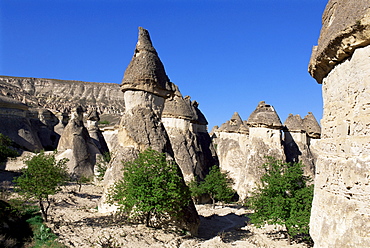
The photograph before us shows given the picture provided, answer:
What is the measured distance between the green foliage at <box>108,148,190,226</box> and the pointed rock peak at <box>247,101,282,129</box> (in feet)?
29.5

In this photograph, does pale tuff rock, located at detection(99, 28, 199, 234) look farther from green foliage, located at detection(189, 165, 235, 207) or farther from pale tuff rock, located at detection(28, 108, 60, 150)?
pale tuff rock, located at detection(28, 108, 60, 150)

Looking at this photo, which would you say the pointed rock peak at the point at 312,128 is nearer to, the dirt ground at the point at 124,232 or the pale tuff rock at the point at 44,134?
the dirt ground at the point at 124,232

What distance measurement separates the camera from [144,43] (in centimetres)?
1134

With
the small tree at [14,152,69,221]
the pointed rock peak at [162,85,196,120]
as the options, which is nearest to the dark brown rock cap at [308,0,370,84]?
the small tree at [14,152,69,221]

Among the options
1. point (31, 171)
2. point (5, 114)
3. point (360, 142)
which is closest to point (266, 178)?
point (360, 142)

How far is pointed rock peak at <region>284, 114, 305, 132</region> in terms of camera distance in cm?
1861

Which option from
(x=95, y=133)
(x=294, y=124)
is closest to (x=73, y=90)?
(x=95, y=133)

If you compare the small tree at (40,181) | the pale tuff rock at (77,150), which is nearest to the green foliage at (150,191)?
the small tree at (40,181)

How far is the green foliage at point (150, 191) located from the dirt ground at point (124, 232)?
1.54 feet

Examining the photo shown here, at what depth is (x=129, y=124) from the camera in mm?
10258

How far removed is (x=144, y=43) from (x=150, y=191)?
18.9 ft

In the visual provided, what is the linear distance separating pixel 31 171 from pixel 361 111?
29.3 ft

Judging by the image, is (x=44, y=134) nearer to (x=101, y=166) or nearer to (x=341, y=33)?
(x=101, y=166)

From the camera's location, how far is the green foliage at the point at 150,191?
26.9 feet
